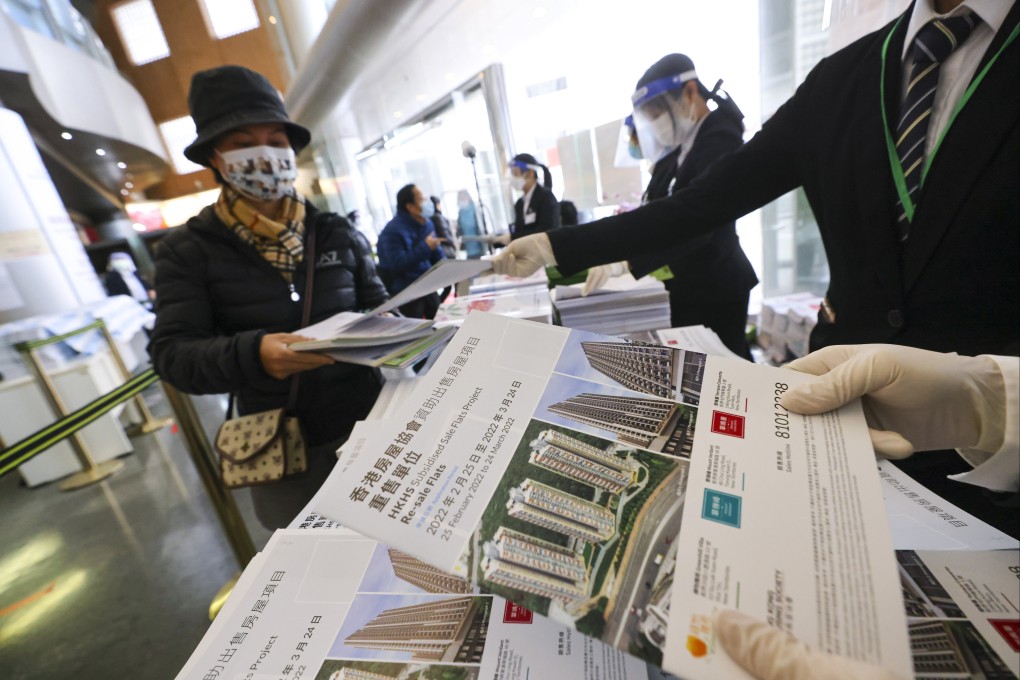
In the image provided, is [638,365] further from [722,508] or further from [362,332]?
[362,332]

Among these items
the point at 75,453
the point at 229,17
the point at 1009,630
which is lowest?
the point at 75,453

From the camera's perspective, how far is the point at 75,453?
280 centimetres

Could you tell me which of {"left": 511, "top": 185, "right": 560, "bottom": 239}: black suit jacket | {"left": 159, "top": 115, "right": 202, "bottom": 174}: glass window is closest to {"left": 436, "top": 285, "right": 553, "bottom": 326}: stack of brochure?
{"left": 511, "top": 185, "right": 560, "bottom": 239}: black suit jacket

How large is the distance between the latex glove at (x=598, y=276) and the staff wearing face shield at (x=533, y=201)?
1.13 metres

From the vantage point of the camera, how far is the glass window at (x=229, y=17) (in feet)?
32.6

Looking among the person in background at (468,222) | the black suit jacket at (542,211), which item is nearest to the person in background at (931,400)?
the black suit jacket at (542,211)

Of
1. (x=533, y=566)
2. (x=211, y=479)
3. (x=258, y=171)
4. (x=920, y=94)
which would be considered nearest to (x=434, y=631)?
(x=533, y=566)

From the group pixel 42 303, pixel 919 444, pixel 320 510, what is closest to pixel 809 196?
pixel 919 444

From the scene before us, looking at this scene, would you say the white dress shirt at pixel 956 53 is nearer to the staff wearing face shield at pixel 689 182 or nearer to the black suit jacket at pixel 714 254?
the staff wearing face shield at pixel 689 182

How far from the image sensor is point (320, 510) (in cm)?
37

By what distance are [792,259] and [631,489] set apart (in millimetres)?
2877

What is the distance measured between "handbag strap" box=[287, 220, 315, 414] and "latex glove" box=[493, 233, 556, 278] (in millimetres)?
566

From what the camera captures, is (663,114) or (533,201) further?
(533,201)

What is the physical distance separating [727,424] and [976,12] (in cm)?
75
